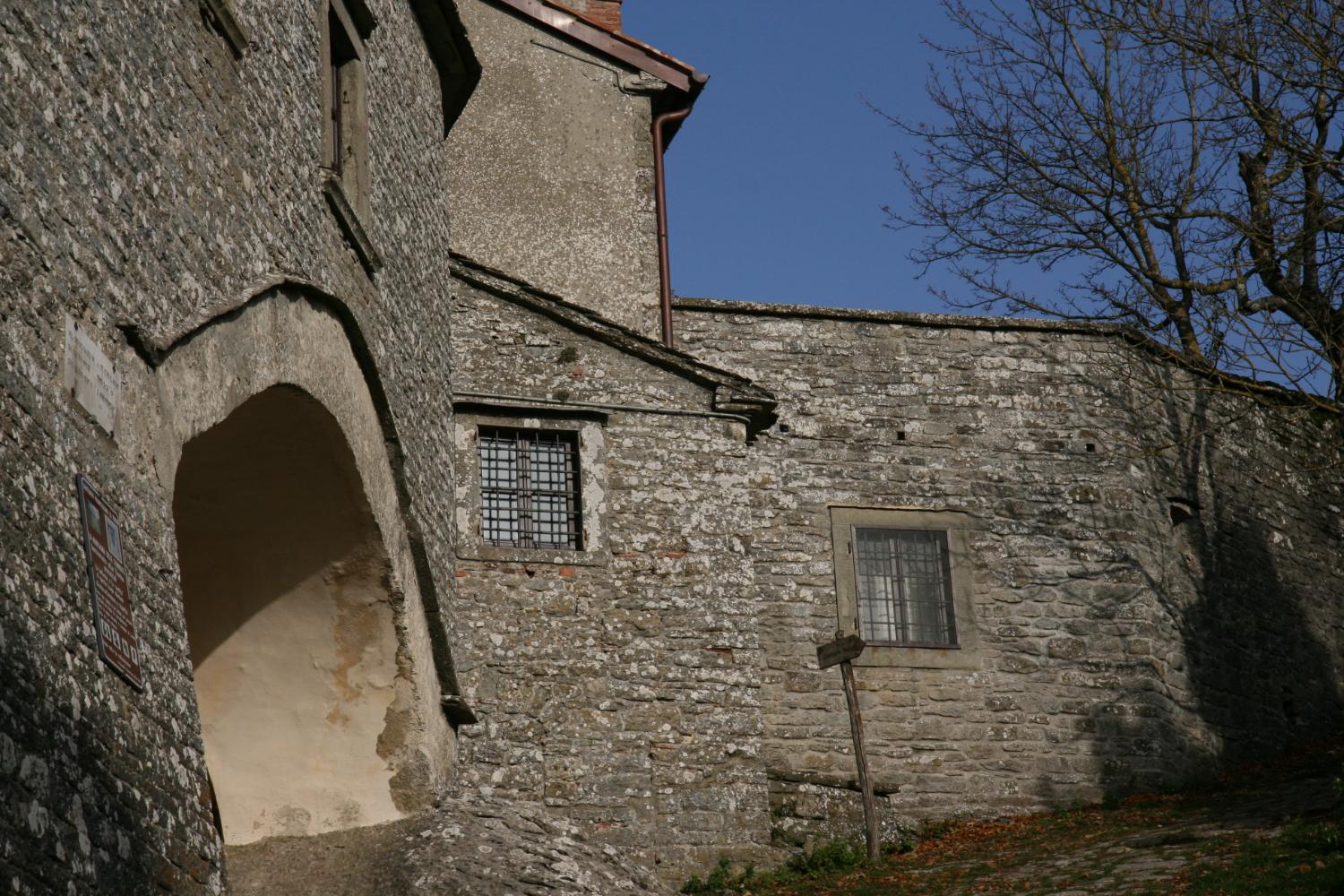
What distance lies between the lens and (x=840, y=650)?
11812mm

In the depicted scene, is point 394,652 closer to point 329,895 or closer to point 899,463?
point 329,895

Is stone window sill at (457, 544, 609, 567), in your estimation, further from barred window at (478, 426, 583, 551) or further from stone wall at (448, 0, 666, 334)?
stone wall at (448, 0, 666, 334)

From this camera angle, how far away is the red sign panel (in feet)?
14.0

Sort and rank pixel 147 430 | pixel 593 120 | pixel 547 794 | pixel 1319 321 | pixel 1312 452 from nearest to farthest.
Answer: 1. pixel 147 430
2. pixel 547 794
3. pixel 1319 321
4. pixel 593 120
5. pixel 1312 452

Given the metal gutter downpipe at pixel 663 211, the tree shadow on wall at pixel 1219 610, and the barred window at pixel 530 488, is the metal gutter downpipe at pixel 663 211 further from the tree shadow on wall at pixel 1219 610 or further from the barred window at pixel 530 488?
the tree shadow on wall at pixel 1219 610

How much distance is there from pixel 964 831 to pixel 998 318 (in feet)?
14.7

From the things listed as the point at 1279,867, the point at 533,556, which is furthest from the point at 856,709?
the point at 1279,867

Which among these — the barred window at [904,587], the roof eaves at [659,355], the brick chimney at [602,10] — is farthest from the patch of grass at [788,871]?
the brick chimney at [602,10]

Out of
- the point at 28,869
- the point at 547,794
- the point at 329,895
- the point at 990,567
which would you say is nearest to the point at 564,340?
the point at 547,794

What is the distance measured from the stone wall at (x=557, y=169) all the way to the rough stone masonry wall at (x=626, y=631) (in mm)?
2080

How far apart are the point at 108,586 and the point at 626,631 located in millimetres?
6473

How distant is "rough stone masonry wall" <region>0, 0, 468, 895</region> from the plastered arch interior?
2.84 ft

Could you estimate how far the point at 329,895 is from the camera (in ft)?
22.4

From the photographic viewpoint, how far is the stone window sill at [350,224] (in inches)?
276
